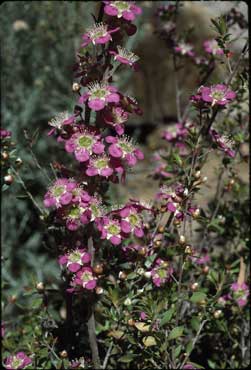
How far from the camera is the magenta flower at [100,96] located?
1081mm

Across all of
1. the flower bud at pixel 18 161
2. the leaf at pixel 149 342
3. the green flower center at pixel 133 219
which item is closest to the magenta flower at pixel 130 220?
the green flower center at pixel 133 219

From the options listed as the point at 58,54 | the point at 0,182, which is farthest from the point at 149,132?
the point at 0,182

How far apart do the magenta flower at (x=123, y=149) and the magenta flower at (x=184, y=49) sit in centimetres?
85

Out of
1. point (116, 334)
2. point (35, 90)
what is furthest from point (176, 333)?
point (35, 90)

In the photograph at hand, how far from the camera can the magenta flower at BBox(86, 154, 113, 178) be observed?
1093mm

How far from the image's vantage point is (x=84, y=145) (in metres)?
1.11

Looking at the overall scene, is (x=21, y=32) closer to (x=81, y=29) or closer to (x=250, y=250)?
(x=81, y=29)

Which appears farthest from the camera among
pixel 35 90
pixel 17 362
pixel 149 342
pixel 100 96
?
pixel 35 90

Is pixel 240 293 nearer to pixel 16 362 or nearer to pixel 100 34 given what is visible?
pixel 16 362

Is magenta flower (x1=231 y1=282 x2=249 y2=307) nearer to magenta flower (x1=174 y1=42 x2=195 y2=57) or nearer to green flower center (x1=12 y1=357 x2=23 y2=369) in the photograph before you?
green flower center (x1=12 y1=357 x2=23 y2=369)

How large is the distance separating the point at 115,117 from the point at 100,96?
0.06 m

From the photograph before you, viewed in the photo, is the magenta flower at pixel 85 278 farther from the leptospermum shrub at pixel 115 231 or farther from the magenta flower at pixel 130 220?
the magenta flower at pixel 130 220

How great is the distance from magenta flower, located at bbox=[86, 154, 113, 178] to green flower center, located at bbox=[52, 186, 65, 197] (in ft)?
0.22

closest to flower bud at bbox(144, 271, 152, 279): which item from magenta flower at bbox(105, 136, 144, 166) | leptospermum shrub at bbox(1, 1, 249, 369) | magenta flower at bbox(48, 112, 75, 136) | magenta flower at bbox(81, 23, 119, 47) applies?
leptospermum shrub at bbox(1, 1, 249, 369)
